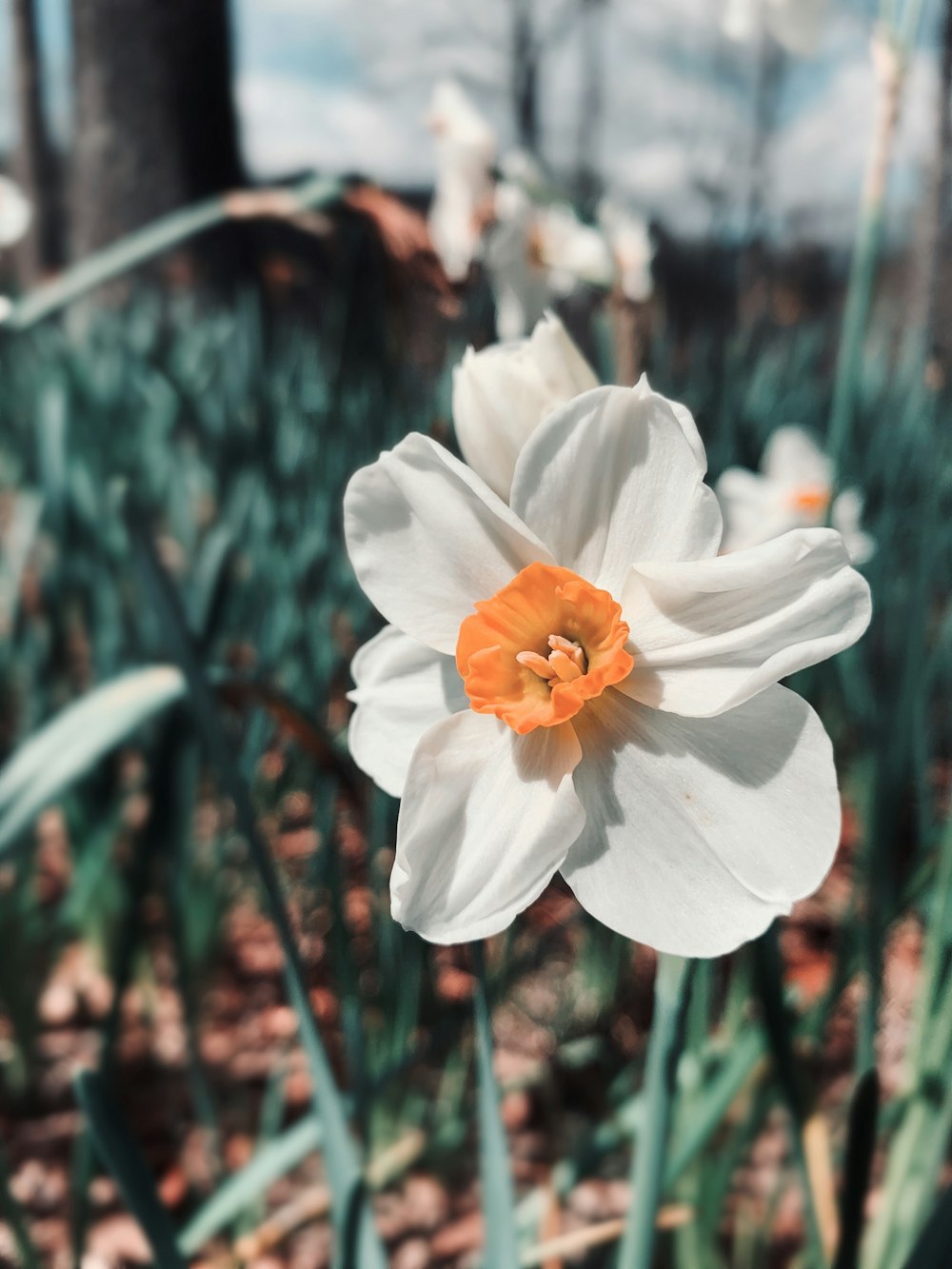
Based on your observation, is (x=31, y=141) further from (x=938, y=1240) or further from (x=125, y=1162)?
(x=938, y=1240)

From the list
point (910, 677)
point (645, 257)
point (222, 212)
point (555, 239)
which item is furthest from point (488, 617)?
point (645, 257)

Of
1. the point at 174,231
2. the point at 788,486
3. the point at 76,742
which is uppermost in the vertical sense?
the point at 174,231

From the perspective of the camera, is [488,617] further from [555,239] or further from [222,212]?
[555,239]

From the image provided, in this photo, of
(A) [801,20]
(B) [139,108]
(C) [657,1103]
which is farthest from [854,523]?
(B) [139,108]

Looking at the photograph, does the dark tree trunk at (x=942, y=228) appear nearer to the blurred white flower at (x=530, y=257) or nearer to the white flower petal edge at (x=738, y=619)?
the blurred white flower at (x=530, y=257)

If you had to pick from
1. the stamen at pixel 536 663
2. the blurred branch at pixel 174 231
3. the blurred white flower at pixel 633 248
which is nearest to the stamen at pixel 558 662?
the stamen at pixel 536 663

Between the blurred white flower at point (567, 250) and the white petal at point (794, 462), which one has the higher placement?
the blurred white flower at point (567, 250)

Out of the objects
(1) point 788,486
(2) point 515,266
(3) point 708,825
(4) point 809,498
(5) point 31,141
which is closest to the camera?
(3) point 708,825
